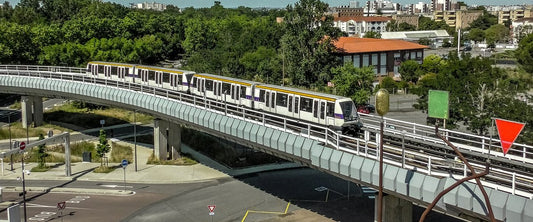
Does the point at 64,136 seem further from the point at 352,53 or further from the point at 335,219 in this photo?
the point at 352,53

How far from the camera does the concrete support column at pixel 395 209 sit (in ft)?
90.9

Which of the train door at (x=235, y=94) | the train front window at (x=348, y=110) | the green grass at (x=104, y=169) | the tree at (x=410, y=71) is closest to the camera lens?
the train front window at (x=348, y=110)

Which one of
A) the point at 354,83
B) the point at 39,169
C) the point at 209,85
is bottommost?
the point at 39,169

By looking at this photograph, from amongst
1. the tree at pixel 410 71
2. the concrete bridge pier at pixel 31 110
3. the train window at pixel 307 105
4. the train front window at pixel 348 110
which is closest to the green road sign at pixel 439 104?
the train front window at pixel 348 110

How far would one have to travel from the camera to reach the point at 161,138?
172ft

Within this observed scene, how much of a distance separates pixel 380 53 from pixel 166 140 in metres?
66.3

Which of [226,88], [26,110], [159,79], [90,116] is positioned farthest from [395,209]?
[90,116]

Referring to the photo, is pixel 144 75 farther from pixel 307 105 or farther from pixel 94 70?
pixel 307 105

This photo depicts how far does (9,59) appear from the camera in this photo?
8838 cm

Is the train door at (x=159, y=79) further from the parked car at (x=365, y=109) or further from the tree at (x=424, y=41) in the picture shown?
the tree at (x=424, y=41)

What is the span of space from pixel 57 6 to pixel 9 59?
6459 centimetres

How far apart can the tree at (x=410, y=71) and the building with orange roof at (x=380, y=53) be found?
5086 mm

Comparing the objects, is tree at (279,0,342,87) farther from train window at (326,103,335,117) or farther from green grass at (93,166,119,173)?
train window at (326,103,335,117)

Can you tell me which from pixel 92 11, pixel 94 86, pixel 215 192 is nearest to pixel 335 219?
pixel 215 192
